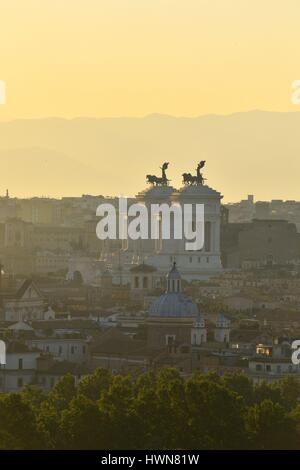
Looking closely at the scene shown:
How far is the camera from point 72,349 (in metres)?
118

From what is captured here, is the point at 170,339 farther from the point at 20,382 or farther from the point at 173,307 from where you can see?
the point at 20,382

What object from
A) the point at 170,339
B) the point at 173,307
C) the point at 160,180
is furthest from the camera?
the point at 160,180

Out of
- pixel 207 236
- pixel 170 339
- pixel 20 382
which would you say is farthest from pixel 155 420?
pixel 207 236

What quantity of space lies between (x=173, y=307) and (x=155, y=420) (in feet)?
112

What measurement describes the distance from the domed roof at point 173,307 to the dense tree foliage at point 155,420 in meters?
26.6

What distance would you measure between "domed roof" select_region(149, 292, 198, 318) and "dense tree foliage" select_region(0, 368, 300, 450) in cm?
2657

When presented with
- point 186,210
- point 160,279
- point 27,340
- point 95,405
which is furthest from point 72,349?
point 186,210

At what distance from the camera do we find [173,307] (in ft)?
391

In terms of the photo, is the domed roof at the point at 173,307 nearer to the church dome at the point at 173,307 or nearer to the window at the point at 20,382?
the church dome at the point at 173,307

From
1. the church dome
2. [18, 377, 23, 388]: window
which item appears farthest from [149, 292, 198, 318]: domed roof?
[18, 377, 23, 388]: window

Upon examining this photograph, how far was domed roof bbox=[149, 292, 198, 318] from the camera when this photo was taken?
4683 inches

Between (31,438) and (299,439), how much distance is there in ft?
19.9

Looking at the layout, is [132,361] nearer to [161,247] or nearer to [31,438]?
[31,438]

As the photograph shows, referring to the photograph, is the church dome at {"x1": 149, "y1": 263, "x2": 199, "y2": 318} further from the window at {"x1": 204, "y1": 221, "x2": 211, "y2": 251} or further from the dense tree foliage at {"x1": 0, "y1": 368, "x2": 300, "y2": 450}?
the window at {"x1": 204, "y1": 221, "x2": 211, "y2": 251}
